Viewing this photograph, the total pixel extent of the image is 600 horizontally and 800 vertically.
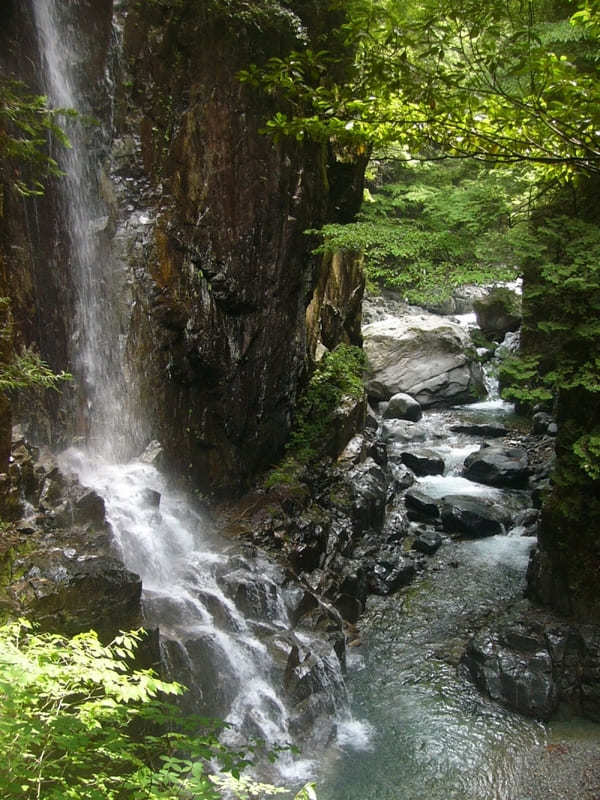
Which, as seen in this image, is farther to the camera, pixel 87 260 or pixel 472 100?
pixel 87 260

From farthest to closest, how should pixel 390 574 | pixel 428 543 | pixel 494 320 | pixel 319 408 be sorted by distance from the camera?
pixel 494 320 → pixel 319 408 → pixel 428 543 → pixel 390 574

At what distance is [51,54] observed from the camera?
858 centimetres

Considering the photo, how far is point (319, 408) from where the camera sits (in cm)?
1254

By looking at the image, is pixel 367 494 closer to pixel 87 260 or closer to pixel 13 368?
pixel 87 260

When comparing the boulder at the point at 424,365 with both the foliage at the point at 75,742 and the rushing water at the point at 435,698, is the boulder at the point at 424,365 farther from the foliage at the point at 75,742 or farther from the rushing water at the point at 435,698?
the foliage at the point at 75,742

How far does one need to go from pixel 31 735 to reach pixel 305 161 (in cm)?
1009

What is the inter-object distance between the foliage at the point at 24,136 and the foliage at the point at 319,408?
248 inches

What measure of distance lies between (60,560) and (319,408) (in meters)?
7.05

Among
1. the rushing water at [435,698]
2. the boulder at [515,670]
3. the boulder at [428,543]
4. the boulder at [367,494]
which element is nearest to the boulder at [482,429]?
the boulder at [367,494]

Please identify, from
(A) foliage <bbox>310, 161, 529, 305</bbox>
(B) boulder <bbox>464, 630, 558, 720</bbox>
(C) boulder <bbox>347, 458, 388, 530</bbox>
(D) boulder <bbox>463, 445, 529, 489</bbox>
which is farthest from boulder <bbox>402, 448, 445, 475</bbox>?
(A) foliage <bbox>310, 161, 529, 305</bbox>

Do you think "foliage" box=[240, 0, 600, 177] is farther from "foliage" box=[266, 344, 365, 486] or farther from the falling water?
"foliage" box=[266, 344, 365, 486]

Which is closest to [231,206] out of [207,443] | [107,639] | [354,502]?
[207,443]

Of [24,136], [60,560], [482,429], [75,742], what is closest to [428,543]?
[482,429]

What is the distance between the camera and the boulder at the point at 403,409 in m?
17.8
